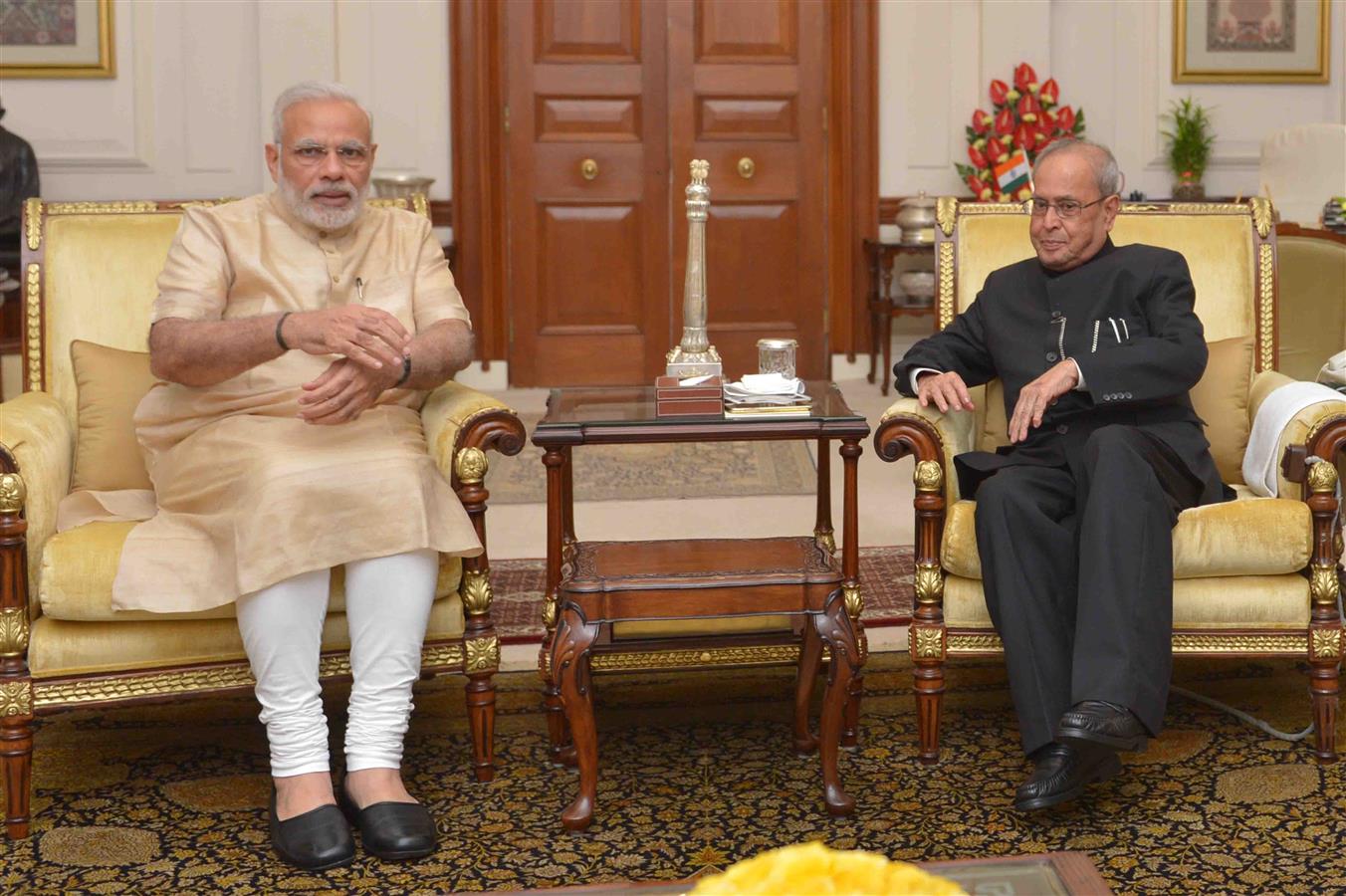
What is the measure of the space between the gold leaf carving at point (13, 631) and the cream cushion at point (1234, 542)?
1.58 meters

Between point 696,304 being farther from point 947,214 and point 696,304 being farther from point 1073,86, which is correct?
point 1073,86

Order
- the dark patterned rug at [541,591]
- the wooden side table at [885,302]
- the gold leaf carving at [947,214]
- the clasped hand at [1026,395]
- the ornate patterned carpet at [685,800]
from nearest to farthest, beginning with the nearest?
the ornate patterned carpet at [685,800] → the clasped hand at [1026,395] → the gold leaf carving at [947,214] → the dark patterned rug at [541,591] → the wooden side table at [885,302]

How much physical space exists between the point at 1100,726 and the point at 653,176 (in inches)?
203

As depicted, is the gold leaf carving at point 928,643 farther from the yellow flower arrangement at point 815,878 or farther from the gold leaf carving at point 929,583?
the yellow flower arrangement at point 815,878

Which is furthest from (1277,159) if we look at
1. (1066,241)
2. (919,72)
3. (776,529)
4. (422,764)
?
(422,764)

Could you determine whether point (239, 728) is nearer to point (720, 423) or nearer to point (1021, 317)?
point (720, 423)

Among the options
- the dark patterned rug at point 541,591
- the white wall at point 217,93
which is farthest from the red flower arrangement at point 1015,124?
the dark patterned rug at point 541,591

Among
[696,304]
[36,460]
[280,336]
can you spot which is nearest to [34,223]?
[36,460]

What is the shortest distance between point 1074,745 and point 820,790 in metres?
0.45

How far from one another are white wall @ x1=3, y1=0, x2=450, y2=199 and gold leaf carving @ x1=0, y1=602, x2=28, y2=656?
4.71 meters

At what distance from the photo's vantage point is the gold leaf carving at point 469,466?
266 centimetres

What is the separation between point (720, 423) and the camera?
2.70m

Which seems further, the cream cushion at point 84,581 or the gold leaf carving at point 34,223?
the gold leaf carving at point 34,223

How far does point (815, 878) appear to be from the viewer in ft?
3.82
